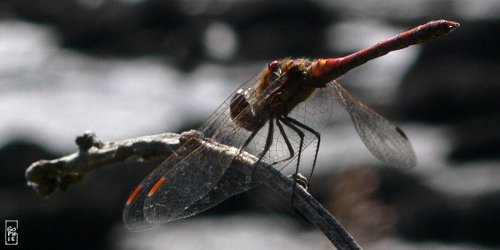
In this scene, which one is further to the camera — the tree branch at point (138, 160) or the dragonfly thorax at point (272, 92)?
the dragonfly thorax at point (272, 92)

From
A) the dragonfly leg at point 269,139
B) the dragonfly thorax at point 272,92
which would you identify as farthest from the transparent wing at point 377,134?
the dragonfly leg at point 269,139

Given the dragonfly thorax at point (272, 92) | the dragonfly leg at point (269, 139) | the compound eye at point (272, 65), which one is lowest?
the dragonfly leg at point (269, 139)

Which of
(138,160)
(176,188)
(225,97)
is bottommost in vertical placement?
(138,160)

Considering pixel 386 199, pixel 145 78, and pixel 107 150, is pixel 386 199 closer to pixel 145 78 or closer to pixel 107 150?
pixel 145 78

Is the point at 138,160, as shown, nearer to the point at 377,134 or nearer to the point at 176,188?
the point at 176,188

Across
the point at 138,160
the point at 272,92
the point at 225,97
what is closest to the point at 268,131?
the point at 272,92

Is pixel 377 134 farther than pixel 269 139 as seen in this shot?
Yes

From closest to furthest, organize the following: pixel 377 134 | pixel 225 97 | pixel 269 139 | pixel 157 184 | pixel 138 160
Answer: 1. pixel 138 160
2. pixel 157 184
3. pixel 269 139
4. pixel 377 134
5. pixel 225 97

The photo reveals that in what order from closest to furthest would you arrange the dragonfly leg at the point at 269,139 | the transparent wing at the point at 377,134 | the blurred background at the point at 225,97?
the dragonfly leg at the point at 269,139, the transparent wing at the point at 377,134, the blurred background at the point at 225,97

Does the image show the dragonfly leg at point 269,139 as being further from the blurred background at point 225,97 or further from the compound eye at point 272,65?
the blurred background at point 225,97
